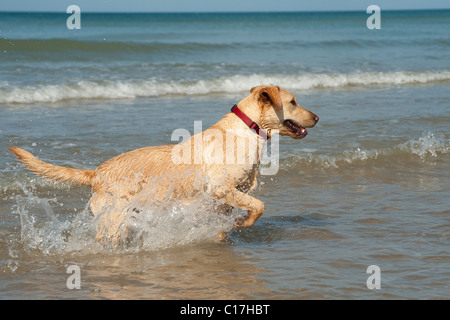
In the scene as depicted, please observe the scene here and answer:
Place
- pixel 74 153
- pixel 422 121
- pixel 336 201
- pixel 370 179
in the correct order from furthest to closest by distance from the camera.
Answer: pixel 422 121 → pixel 74 153 → pixel 370 179 → pixel 336 201

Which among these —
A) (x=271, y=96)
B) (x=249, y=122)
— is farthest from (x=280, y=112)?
(x=249, y=122)

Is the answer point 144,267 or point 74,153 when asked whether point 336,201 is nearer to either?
point 144,267

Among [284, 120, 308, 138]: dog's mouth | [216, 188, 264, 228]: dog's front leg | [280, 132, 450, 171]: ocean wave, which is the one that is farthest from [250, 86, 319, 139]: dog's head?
[280, 132, 450, 171]: ocean wave

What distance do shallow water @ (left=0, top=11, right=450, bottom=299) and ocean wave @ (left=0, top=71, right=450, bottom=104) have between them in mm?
59

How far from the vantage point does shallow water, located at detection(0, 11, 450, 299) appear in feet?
17.4

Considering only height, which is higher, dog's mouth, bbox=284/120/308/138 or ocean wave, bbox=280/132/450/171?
dog's mouth, bbox=284/120/308/138

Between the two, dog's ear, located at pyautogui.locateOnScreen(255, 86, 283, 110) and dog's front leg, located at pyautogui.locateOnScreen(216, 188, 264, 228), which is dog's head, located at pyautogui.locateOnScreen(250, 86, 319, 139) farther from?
dog's front leg, located at pyautogui.locateOnScreen(216, 188, 264, 228)

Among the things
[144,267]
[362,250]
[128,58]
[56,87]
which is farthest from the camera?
[128,58]

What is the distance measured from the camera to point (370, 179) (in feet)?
28.8

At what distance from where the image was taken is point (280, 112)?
6.19m

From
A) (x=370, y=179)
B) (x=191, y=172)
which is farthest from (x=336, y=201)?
(x=191, y=172)

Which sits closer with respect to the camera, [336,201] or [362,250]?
[362,250]
